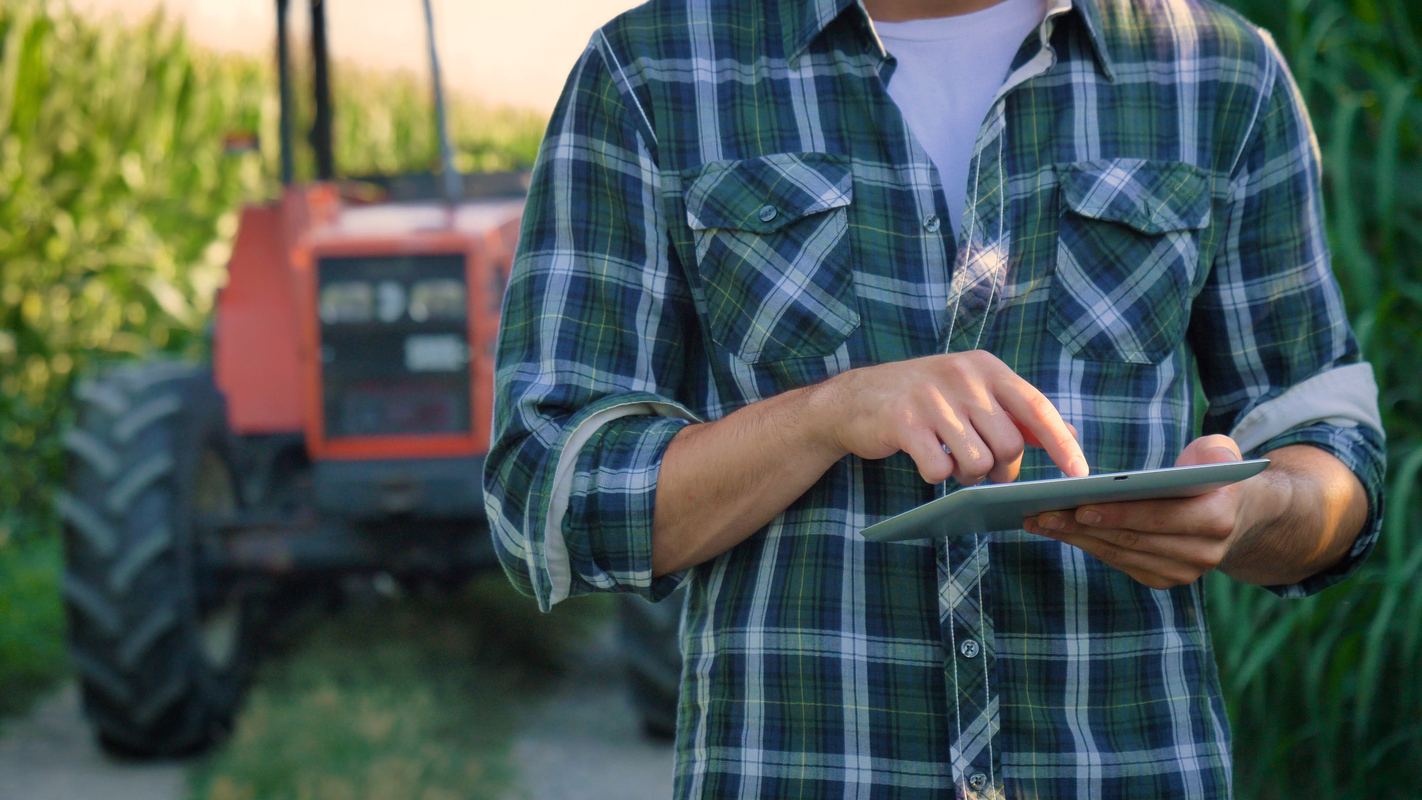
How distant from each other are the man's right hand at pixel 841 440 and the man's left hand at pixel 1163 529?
0.05 metres

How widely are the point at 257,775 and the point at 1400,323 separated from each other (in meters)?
2.68

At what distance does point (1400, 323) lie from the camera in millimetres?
2225

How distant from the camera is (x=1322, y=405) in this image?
1.15 meters

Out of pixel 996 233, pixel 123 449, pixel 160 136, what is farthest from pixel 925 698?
pixel 160 136

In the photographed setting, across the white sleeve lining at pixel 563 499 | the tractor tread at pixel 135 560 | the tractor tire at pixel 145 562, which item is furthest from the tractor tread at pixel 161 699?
the white sleeve lining at pixel 563 499

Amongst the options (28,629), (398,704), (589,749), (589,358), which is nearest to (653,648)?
(589,749)

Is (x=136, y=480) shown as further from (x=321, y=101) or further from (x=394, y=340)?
(x=321, y=101)

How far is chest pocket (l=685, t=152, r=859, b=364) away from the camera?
106 cm

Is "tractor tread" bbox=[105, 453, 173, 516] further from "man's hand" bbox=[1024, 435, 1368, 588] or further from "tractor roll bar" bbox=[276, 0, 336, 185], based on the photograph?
"man's hand" bbox=[1024, 435, 1368, 588]

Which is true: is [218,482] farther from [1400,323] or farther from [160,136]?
[160,136]

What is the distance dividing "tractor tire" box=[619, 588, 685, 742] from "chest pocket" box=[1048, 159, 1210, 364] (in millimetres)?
2334

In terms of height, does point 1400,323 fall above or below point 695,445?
below

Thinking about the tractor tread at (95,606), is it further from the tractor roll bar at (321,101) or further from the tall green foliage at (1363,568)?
the tall green foliage at (1363,568)

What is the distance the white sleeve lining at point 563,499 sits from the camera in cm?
101
